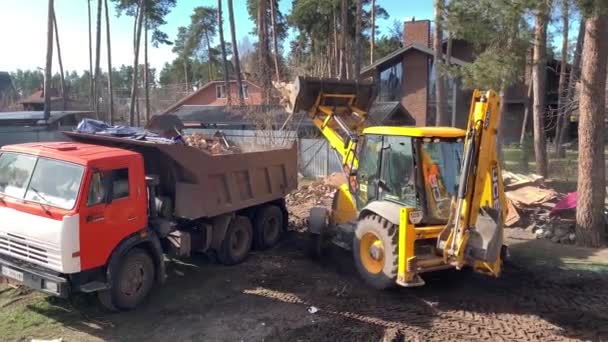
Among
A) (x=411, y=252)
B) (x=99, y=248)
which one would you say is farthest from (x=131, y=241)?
(x=411, y=252)

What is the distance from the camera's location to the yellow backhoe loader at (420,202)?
6.46 meters

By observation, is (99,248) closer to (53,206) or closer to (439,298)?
(53,206)

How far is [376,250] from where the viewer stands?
24.5ft

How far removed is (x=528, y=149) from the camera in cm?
2417

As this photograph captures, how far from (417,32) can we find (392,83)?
4587mm

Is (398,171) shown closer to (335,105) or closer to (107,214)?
(335,105)

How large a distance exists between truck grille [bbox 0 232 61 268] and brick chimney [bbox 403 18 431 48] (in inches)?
1260

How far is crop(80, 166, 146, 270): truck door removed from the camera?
19.4 ft

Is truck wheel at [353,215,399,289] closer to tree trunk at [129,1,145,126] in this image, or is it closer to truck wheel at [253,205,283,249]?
A: truck wheel at [253,205,283,249]

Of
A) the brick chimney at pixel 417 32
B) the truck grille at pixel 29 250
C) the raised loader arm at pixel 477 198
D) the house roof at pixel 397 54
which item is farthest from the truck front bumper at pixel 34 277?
the brick chimney at pixel 417 32

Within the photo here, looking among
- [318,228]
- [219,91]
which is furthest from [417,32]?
[318,228]

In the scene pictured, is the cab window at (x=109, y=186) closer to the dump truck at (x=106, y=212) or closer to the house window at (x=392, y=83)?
the dump truck at (x=106, y=212)

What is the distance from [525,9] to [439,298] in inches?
195

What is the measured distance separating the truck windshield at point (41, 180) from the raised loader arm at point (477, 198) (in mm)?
4416
